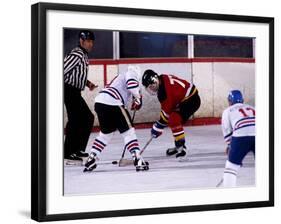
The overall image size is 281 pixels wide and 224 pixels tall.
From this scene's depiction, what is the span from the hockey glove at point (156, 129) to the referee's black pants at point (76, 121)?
0.33 meters

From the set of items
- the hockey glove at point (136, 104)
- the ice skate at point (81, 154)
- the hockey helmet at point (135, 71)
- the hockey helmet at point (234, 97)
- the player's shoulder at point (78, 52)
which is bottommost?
the ice skate at point (81, 154)

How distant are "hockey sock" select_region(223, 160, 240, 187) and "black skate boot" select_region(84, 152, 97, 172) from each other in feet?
2.56

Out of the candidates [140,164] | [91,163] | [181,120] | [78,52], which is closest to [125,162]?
[140,164]

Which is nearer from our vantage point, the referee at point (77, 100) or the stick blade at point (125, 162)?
the referee at point (77, 100)

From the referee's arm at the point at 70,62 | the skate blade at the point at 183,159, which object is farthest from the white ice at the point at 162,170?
the referee's arm at the point at 70,62

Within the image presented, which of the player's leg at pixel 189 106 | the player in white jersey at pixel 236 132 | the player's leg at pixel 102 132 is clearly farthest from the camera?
the player in white jersey at pixel 236 132

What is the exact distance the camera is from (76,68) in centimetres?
381

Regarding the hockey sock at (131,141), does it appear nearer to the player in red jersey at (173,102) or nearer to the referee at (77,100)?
the player in red jersey at (173,102)

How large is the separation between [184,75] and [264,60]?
540 millimetres

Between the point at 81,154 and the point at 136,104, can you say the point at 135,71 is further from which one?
the point at 81,154

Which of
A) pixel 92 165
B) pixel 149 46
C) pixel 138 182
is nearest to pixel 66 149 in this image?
pixel 92 165

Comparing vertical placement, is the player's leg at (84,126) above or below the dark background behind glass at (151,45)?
below

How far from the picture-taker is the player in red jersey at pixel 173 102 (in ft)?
13.2

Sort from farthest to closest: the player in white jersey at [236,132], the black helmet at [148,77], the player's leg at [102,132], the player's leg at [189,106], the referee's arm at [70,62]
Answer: the player in white jersey at [236,132] < the player's leg at [189,106] < the black helmet at [148,77] < the player's leg at [102,132] < the referee's arm at [70,62]
